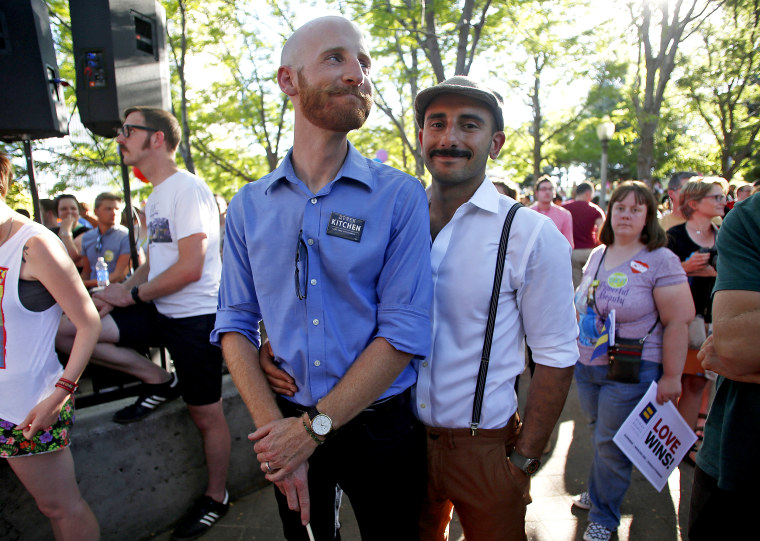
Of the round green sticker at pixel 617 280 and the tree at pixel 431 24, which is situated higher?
the tree at pixel 431 24

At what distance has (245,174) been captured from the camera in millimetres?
13164

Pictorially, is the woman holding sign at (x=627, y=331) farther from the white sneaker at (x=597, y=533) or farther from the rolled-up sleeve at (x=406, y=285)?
the rolled-up sleeve at (x=406, y=285)

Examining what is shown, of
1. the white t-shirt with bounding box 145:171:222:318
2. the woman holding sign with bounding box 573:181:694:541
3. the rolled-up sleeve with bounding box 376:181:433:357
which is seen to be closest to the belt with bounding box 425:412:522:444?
the rolled-up sleeve with bounding box 376:181:433:357

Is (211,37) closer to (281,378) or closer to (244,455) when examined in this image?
(244,455)

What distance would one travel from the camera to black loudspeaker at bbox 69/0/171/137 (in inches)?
139

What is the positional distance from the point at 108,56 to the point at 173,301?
6.49ft

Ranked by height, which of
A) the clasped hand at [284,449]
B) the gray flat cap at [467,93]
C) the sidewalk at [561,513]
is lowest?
the sidewalk at [561,513]

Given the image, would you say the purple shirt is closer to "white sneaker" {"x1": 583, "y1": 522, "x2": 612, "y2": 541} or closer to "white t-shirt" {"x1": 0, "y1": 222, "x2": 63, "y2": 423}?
"white sneaker" {"x1": 583, "y1": 522, "x2": 612, "y2": 541}

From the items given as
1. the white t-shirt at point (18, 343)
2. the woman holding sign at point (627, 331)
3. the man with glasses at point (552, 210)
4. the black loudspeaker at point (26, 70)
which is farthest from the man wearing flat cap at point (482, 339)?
the man with glasses at point (552, 210)

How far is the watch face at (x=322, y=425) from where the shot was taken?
1.41 metres

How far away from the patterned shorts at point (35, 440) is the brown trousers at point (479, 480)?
5.57ft

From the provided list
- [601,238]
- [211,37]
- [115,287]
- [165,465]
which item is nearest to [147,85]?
[115,287]

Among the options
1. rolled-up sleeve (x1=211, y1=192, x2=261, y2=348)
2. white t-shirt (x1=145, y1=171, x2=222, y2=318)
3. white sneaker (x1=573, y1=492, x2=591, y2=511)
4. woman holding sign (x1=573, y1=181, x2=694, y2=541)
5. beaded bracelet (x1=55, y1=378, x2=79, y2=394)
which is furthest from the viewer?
white sneaker (x1=573, y1=492, x2=591, y2=511)

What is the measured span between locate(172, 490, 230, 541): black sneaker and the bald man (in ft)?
5.61
